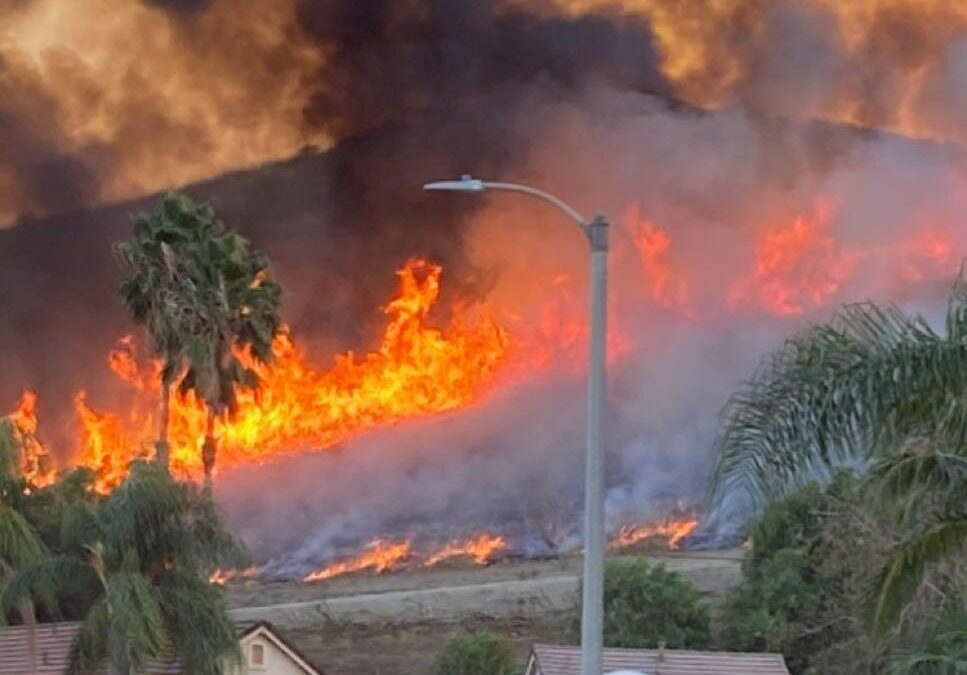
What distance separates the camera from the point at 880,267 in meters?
55.8

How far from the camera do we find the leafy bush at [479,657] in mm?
48906

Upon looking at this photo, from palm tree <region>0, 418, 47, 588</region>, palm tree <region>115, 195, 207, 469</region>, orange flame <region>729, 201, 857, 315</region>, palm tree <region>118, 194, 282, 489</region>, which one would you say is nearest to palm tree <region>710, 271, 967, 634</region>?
palm tree <region>0, 418, 47, 588</region>

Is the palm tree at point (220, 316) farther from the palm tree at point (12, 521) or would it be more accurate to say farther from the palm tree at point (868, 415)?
the palm tree at point (868, 415)

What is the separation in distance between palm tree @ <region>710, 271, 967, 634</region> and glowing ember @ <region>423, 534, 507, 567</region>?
139 feet

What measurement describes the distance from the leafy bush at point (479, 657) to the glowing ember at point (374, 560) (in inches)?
227

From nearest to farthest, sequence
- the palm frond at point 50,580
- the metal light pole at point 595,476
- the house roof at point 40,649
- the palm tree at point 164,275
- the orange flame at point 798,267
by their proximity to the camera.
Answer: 1. the metal light pole at point 595,476
2. the palm frond at point 50,580
3. the house roof at point 40,649
4. the palm tree at point 164,275
5. the orange flame at point 798,267

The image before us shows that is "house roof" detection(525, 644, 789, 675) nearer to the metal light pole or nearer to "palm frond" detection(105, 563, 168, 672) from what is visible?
"palm frond" detection(105, 563, 168, 672)

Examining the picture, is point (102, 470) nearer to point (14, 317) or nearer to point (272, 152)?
point (14, 317)

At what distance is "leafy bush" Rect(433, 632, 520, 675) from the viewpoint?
160 feet

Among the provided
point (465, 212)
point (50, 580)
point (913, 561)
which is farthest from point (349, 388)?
point (913, 561)

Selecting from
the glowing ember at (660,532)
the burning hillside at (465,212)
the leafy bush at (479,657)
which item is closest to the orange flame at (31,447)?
the burning hillside at (465,212)

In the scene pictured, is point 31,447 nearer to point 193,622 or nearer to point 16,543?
point 16,543

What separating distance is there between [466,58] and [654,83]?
6.22 m

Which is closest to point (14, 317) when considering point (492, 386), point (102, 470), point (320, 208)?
point (102, 470)
